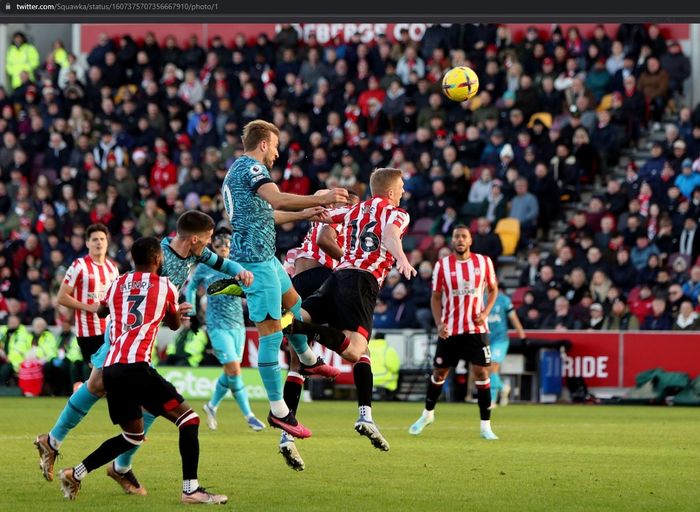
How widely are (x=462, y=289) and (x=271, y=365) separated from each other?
4938 mm

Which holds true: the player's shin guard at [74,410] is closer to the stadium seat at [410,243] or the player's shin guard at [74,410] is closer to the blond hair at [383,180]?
the blond hair at [383,180]

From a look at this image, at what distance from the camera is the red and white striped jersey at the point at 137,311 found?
7625 millimetres

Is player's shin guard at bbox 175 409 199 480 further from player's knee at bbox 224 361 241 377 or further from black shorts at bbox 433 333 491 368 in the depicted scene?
player's knee at bbox 224 361 241 377

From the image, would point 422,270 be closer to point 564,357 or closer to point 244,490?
point 564,357

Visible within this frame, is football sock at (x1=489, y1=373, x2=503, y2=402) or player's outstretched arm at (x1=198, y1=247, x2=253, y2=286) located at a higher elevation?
player's outstretched arm at (x1=198, y1=247, x2=253, y2=286)

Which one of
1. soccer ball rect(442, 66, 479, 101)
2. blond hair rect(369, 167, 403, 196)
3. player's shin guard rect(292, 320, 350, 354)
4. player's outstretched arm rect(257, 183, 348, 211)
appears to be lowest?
player's shin guard rect(292, 320, 350, 354)

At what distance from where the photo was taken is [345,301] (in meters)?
10.5

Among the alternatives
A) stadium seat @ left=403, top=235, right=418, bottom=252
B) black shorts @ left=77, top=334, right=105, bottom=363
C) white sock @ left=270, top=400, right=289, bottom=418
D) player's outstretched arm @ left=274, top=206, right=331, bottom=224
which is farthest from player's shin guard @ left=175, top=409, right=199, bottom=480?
stadium seat @ left=403, top=235, right=418, bottom=252

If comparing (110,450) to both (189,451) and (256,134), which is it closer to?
(189,451)

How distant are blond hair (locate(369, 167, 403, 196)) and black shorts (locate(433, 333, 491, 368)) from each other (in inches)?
136

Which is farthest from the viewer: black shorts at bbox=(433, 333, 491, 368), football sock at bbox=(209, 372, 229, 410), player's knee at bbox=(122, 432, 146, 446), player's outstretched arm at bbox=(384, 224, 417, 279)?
football sock at bbox=(209, 372, 229, 410)

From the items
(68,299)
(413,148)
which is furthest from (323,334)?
(413,148)

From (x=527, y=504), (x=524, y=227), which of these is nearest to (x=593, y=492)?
(x=527, y=504)

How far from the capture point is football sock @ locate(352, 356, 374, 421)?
10.6 meters
